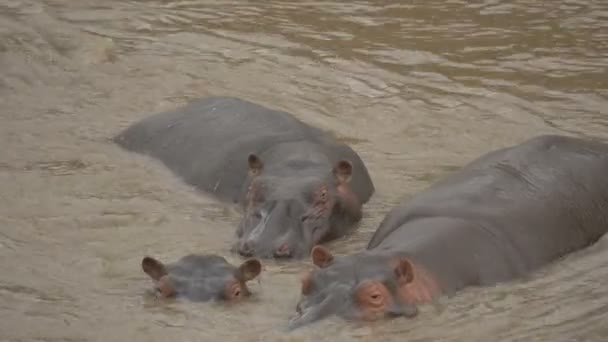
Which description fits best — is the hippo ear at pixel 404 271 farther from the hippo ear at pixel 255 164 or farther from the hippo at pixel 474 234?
the hippo ear at pixel 255 164

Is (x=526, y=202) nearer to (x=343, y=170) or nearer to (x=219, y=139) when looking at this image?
(x=343, y=170)

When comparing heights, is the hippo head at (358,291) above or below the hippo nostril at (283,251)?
above

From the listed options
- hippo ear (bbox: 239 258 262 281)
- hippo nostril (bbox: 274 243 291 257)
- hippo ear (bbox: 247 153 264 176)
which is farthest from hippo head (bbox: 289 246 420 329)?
hippo ear (bbox: 247 153 264 176)

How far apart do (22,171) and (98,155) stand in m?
0.71

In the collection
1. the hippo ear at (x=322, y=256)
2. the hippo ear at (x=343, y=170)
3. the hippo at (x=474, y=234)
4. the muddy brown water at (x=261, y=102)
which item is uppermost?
the hippo ear at (x=322, y=256)

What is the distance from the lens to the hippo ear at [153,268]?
25.3ft

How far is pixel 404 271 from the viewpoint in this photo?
7.29 m

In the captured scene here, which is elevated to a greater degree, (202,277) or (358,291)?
(358,291)

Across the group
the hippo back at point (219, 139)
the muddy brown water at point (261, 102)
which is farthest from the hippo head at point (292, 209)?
the hippo back at point (219, 139)

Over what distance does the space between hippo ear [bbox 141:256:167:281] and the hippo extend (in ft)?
2.43

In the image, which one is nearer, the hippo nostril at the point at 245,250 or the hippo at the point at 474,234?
the hippo at the point at 474,234

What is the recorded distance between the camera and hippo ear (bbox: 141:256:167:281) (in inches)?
304

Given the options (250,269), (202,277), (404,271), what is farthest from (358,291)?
(202,277)

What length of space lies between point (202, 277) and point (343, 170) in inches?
77.0
